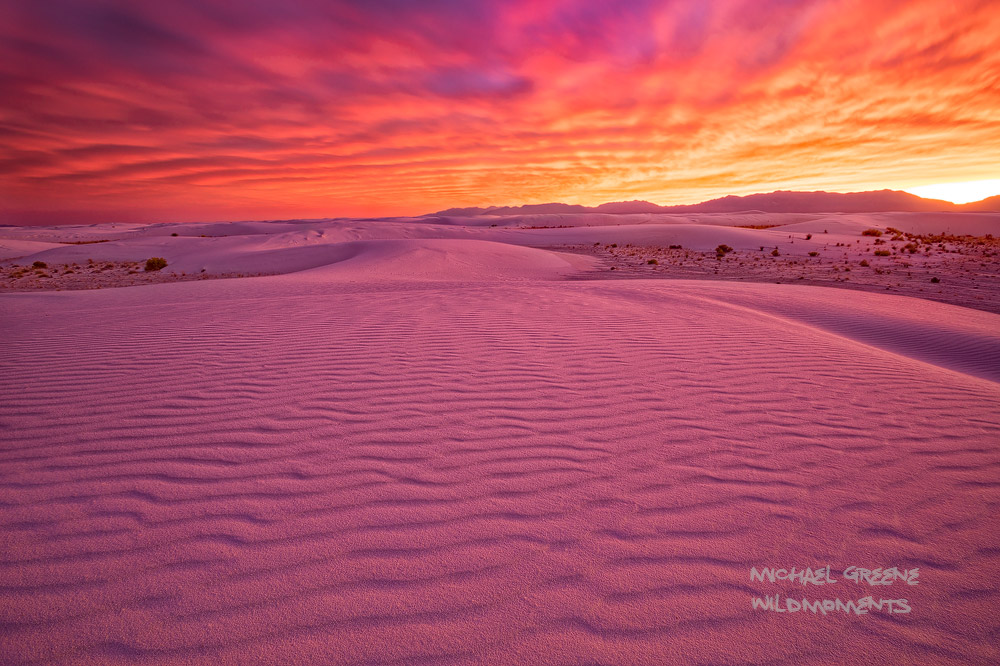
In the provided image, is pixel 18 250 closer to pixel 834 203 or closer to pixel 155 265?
pixel 155 265

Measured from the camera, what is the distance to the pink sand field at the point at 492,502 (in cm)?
186

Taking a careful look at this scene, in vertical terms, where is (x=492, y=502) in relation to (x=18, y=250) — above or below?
below

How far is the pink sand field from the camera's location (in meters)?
1.86

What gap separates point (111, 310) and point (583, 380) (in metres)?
9.15

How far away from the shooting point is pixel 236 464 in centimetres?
301

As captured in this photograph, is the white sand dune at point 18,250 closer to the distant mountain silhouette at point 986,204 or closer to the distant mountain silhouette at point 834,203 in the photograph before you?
the distant mountain silhouette at point 834,203

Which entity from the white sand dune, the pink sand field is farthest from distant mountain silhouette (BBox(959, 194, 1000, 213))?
the white sand dune

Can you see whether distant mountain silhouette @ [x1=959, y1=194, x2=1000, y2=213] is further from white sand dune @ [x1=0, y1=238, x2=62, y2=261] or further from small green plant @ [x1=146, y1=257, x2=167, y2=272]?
white sand dune @ [x1=0, y1=238, x2=62, y2=261]

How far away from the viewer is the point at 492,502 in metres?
2.62

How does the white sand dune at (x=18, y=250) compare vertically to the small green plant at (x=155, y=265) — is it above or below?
above

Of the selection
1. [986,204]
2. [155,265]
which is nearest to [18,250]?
[155,265]

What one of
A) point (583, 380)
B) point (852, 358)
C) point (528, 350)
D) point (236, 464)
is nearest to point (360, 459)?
point (236, 464)

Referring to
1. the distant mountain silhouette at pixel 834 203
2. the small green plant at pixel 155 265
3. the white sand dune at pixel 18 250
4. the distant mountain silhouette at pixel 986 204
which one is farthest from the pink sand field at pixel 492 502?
the distant mountain silhouette at pixel 986 204

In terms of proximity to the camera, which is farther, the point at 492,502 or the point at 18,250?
the point at 18,250
